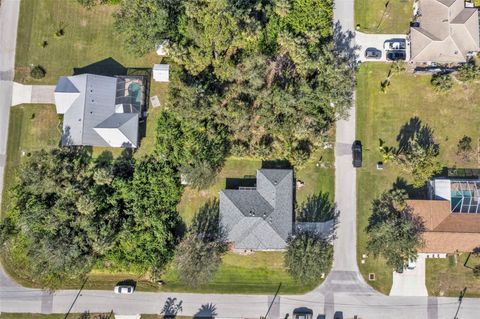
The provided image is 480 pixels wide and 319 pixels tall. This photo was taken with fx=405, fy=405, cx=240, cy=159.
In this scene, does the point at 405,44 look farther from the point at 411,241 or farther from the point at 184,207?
the point at 184,207

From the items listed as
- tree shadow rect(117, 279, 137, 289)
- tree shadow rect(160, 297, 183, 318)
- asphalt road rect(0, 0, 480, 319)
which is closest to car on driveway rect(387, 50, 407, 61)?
asphalt road rect(0, 0, 480, 319)

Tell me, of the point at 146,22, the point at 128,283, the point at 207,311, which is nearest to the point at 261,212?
the point at 207,311

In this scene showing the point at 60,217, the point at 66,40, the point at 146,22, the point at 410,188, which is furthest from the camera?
the point at 66,40

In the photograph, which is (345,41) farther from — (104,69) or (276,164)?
(104,69)

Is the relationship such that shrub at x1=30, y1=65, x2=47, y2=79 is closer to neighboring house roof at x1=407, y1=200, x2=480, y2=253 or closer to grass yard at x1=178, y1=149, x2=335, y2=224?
grass yard at x1=178, y1=149, x2=335, y2=224

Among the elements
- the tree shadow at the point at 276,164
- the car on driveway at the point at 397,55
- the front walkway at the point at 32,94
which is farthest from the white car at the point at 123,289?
the car on driveway at the point at 397,55

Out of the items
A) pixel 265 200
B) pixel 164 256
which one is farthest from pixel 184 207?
pixel 265 200

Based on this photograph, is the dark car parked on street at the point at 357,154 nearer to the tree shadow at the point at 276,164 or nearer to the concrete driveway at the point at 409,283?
the tree shadow at the point at 276,164
